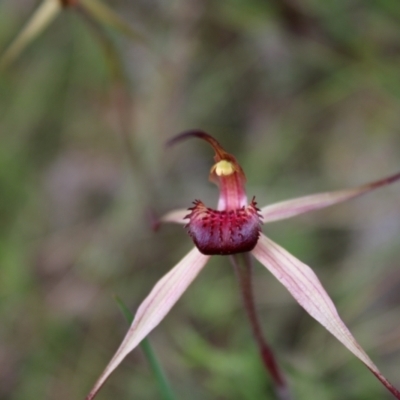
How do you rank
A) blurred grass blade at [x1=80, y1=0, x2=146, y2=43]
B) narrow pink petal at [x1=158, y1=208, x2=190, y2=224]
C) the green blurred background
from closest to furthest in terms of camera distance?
narrow pink petal at [x1=158, y1=208, x2=190, y2=224]
blurred grass blade at [x1=80, y1=0, x2=146, y2=43]
the green blurred background

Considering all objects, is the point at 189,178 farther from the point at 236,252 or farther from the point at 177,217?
the point at 236,252

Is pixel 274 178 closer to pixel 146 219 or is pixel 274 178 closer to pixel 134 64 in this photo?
pixel 146 219

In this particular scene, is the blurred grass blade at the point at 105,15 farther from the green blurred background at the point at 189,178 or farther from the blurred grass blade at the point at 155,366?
the blurred grass blade at the point at 155,366

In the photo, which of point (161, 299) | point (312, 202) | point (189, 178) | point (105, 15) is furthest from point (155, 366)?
point (189, 178)

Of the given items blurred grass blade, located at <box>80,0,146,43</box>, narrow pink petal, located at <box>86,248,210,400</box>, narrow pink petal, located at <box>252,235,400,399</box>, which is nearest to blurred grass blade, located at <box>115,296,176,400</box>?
narrow pink petal, located at <box>86,248,210,400</box>

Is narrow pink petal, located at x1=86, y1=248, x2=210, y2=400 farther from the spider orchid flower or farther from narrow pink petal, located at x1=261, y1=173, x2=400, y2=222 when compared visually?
narrow pink petal, located at x1=261, y1=173, x2=400, y2=222

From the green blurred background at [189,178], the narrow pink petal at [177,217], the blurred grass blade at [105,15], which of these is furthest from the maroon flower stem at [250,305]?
the blurred grass blade at [105,15]

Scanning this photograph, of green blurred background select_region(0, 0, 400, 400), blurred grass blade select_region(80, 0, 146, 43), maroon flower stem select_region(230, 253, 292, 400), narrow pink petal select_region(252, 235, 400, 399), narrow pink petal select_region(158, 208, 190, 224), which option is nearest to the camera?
narrow pink petal select_region(252, 235, 400, 399)
